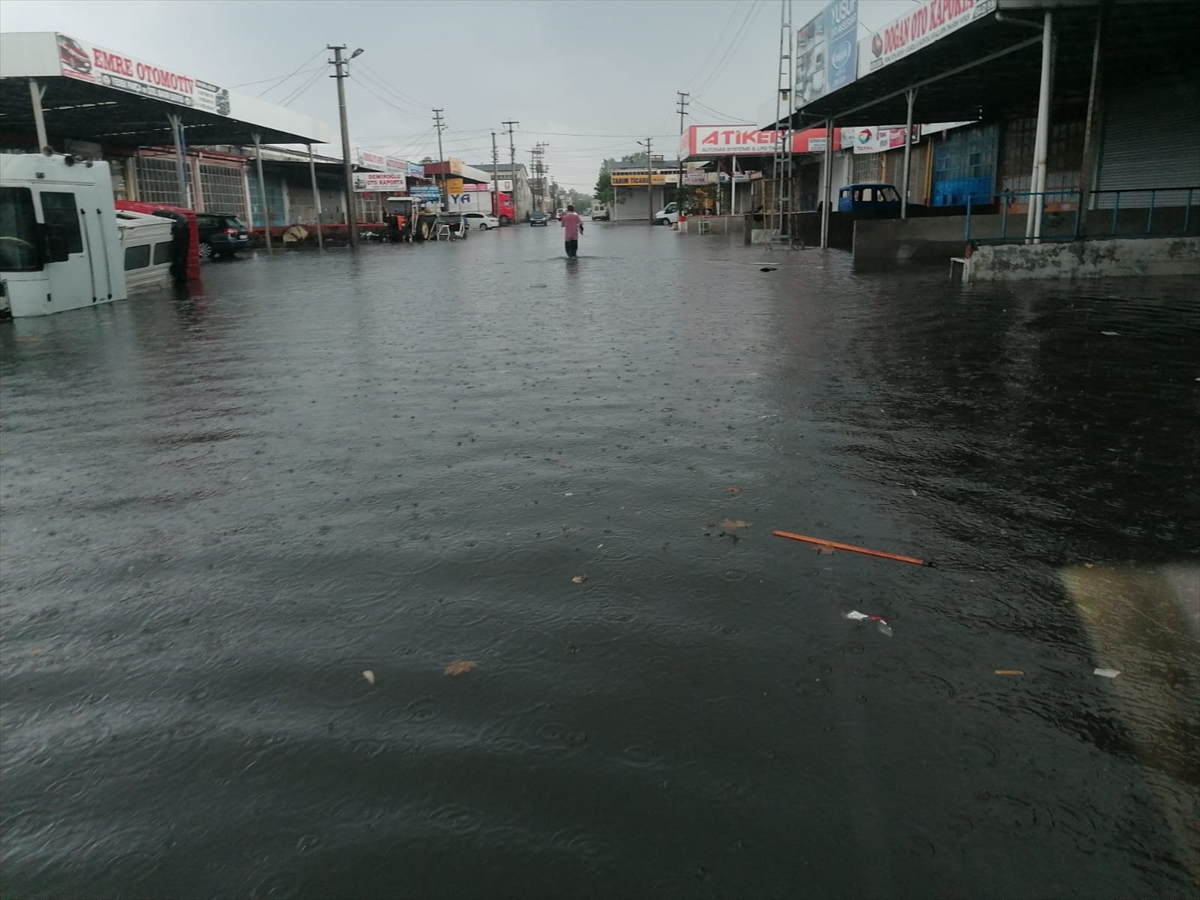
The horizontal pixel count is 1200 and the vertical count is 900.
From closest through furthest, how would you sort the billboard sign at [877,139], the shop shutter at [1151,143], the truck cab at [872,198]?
the shop shutter at [1151,143], the truck cab at [872,198], the billboard sign at [877,139]

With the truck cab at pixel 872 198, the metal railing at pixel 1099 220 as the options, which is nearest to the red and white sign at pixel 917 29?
the metal railing at pixel 1099 220

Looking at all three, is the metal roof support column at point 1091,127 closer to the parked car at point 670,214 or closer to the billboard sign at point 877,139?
the billboard sign at point 877,139

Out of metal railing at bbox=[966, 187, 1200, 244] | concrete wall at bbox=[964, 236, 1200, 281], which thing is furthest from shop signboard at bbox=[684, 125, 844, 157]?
concrete wall at bbox=[964, 236, 1200, 281]

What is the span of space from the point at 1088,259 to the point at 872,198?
16294mm

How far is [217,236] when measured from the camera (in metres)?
37.0

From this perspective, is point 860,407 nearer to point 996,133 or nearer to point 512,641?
point 512,641

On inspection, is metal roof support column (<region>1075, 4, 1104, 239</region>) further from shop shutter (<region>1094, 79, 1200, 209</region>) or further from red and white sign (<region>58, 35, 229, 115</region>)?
red and white sign (<region>58, 35, 229, 115</region>)

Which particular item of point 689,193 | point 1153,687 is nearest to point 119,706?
point 1153,687

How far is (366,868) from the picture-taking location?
254 cm

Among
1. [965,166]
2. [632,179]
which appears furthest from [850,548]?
[632,179]

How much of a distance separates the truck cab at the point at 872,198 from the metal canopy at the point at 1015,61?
2.46m

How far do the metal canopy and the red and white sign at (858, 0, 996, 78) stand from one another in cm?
29

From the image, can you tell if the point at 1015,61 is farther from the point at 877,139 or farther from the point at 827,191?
the point at 877,139

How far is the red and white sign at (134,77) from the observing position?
1047 inches
